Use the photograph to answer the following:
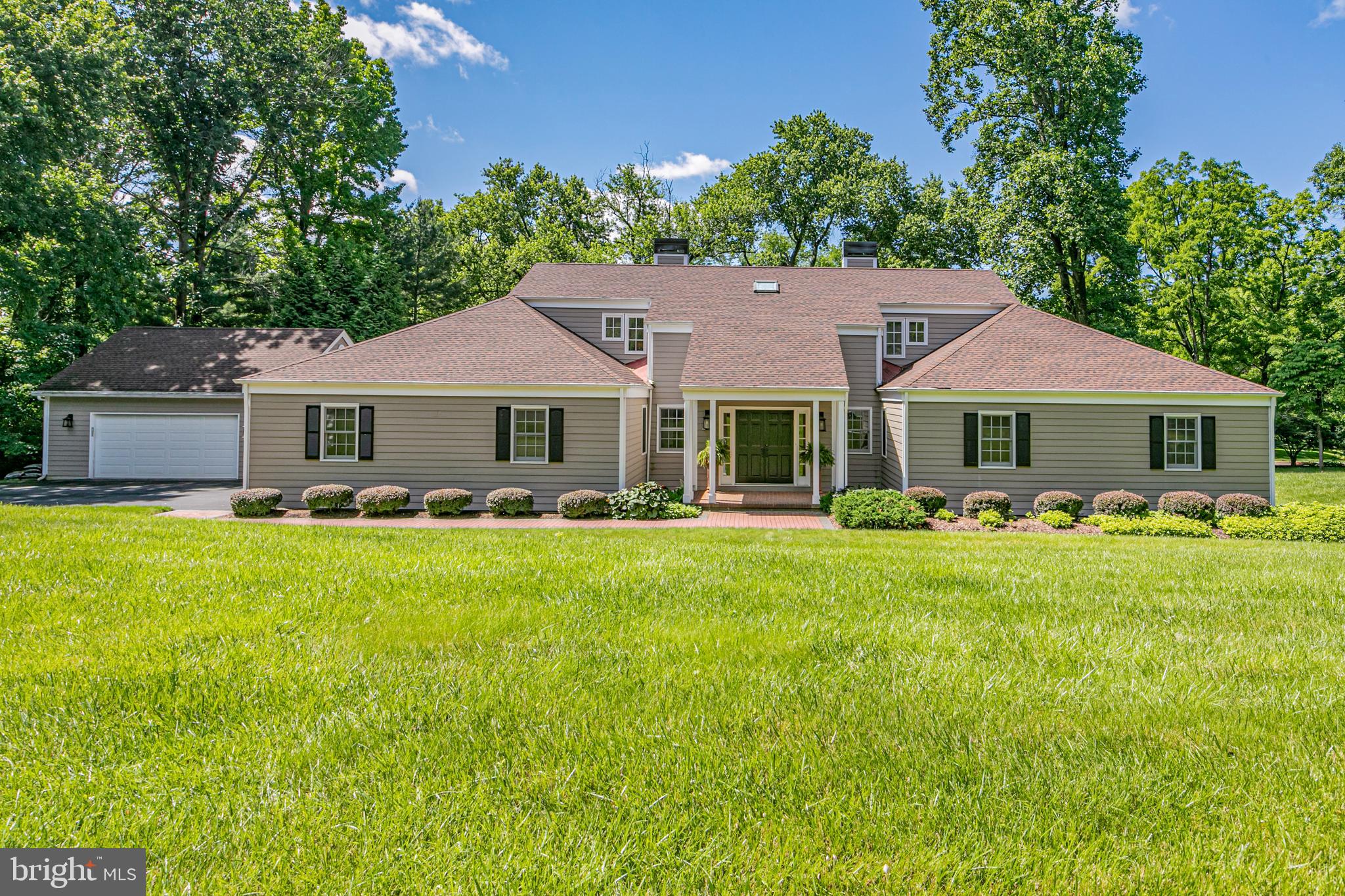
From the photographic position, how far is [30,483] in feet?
67.5

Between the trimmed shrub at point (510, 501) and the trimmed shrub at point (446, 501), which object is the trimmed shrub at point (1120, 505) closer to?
the trimmed shrub at point (510, 501)

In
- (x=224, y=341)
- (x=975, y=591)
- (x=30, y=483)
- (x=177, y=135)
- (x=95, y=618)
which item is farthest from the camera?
(x=177, y=135)

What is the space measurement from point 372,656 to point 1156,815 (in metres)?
4.17

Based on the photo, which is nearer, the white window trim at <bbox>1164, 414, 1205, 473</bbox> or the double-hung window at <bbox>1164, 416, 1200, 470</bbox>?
the white window trim at <bbox>1164, 414, 1205, 473</bbox>

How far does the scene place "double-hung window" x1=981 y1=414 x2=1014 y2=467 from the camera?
16438 millimetres

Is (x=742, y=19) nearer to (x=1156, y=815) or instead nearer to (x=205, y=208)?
(x=1156, y=815)

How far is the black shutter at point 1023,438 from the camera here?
53.6 feet

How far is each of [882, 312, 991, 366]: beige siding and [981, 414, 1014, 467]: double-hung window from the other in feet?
16.9

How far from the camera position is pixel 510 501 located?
50.8 ft

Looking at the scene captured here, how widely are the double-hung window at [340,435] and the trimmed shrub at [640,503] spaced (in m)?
6.91

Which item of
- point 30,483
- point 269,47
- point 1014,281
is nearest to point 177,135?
point 269,47

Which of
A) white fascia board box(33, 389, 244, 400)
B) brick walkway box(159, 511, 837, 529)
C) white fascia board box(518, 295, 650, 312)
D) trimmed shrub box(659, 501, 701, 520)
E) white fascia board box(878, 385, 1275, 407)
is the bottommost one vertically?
brick walkway box(159, 511, 837, 529)

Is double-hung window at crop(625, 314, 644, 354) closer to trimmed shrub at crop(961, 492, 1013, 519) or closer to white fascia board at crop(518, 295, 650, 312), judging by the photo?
white fascia board at crop(518, 295, 650, 312)

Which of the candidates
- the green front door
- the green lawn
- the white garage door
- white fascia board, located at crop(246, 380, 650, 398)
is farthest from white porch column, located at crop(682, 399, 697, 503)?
the white garage door
